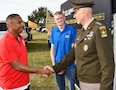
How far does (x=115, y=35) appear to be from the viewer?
293 cm

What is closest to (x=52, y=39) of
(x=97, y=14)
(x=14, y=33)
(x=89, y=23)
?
(x=97, y=14)

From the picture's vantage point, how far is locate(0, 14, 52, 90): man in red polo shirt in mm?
3391

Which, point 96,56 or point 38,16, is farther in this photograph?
point 38,16

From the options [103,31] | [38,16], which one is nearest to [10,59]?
[103,31]

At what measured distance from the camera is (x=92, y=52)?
118 inches

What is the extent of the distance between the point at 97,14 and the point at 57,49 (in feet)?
2.98

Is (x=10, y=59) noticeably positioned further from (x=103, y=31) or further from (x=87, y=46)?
(x=103, y=31)

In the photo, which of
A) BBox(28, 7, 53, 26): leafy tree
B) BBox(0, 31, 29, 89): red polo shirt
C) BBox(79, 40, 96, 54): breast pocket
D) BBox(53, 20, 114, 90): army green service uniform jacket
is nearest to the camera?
BBox(53, 20, 114, 90): army green service uniform jacket

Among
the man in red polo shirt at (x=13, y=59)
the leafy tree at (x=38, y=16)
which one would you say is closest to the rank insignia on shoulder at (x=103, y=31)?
the man in red polo shirt at (x=13, y=59)

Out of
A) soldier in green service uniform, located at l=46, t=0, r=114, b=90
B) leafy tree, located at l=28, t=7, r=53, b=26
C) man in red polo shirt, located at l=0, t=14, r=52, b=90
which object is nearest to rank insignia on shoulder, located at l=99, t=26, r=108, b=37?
soldier in green service uniform, located at l=46, t=0, r=114, b=90

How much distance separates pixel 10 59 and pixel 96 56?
3.41 ft

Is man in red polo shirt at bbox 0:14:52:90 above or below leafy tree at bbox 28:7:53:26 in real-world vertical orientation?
above

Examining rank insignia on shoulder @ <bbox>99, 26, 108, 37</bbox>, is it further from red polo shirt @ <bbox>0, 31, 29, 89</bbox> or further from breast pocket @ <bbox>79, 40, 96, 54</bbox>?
red polo shirt @ <bbox>0, 31, 29, 89</bbox>

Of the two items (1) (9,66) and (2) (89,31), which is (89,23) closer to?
(2) (89,31)
